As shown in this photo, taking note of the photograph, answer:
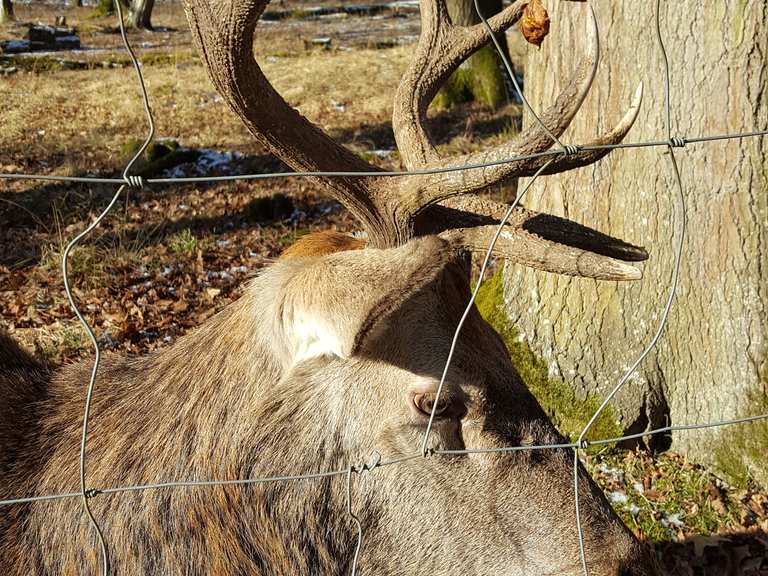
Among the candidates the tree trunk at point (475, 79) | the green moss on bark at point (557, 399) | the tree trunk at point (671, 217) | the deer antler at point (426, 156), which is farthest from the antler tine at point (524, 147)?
the tree trunk at point (475, 79)

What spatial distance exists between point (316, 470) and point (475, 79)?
10854 millimetres

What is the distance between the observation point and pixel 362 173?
8.04 feet

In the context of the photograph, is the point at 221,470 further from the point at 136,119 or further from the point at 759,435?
the point at 136,119

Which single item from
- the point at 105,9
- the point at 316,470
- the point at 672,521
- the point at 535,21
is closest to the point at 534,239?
the point at 316,470

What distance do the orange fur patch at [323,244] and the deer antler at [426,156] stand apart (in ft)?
0.46

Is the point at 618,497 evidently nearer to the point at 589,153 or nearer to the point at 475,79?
the point at 589,153

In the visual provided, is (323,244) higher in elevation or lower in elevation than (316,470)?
higher

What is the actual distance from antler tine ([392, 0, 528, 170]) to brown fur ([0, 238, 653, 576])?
0.63m

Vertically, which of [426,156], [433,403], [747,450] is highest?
[426,156]

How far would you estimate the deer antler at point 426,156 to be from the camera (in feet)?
7.21

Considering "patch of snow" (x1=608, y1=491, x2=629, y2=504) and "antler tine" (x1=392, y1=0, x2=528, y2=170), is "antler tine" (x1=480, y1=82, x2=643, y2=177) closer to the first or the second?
"antler tine" (x1=392, y1=0, x2=528, y2=170)

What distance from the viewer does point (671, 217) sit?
429 cm

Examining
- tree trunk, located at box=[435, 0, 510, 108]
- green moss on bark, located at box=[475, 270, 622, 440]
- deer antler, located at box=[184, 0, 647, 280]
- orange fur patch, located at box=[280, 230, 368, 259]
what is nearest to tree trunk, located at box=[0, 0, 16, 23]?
tree trunk, located at box=[435, 0, 510, 108]

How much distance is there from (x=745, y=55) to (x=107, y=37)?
2125 cm
